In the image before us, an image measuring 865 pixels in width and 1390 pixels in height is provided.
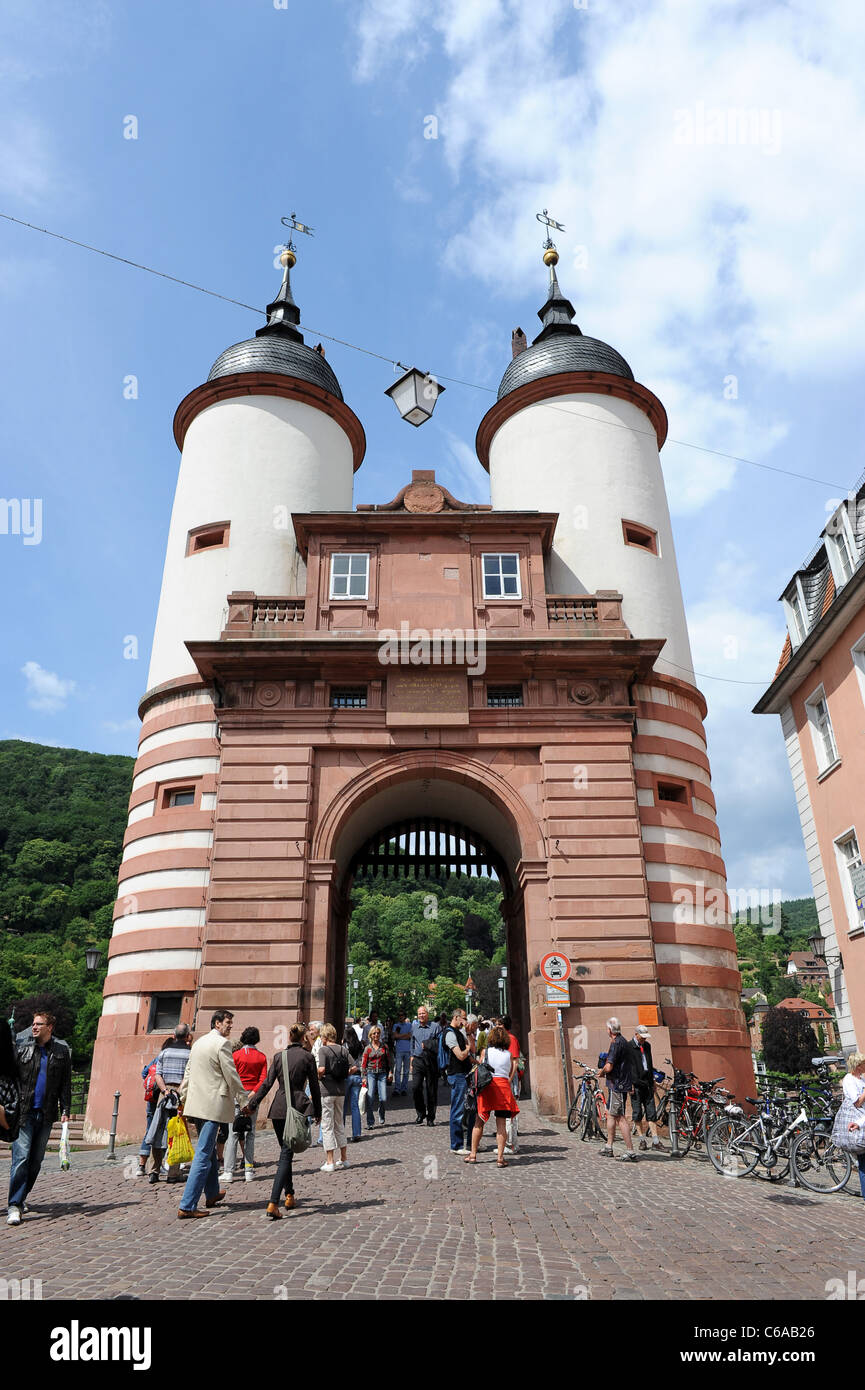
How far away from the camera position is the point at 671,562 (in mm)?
25328

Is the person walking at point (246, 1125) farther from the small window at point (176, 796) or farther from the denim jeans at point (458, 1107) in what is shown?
the small window at point (176, 796)

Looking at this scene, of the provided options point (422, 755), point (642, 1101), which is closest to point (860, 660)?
point (422, 755)

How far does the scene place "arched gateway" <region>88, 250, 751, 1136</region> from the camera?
18.3 metres

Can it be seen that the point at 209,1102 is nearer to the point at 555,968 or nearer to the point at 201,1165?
the point at 201,1165

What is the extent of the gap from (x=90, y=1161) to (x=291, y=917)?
546 cm

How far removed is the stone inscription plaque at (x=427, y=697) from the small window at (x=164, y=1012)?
7660 mm

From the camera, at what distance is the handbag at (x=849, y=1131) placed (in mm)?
9693

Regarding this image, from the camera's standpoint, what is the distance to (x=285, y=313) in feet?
102

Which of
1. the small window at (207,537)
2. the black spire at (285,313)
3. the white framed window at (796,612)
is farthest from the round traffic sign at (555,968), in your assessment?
the black spire at (285,313)

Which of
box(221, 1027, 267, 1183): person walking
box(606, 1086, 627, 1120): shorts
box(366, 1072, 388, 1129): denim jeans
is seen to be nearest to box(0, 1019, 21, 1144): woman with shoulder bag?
box(221, 1027, 267, 1183): person walking

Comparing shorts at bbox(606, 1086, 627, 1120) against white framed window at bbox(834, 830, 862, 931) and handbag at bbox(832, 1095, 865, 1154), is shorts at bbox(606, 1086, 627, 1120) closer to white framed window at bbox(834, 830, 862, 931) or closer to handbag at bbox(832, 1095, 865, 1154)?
handbag at bbox(832, 1095, 865, 1154)

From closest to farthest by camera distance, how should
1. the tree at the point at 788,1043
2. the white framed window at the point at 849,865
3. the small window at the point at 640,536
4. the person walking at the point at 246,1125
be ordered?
the person walking at the point at 246,1125 → the white framed window at the point at 849,865 → the small window at the point at 640,536 → the tree at the point at 788,1043

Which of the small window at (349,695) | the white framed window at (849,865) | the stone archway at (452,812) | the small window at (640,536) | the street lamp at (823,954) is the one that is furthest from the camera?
the small window at (640,536)

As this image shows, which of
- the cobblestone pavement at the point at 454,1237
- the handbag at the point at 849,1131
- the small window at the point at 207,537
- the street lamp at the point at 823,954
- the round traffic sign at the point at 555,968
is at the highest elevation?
the small window at the point at 207,537
